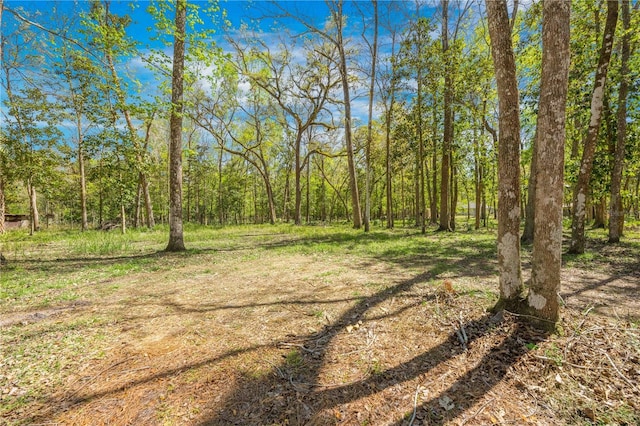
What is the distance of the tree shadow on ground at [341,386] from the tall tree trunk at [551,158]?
56cm

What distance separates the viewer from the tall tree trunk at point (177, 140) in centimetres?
895

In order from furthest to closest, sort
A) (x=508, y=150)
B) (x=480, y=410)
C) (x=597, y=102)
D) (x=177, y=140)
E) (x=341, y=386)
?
(x=177, y=140), (x=597, y=102), (x=508, y=150), (x=341, y=386), (x=480, y=410)

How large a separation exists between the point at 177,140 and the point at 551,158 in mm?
10243

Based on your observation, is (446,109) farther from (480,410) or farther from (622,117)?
(480,410)

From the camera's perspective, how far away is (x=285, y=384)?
8.68 feet

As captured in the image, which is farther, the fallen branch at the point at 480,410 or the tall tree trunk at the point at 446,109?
the tall tree trunk at the point at 446,109

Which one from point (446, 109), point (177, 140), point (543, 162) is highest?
point (446, 109)

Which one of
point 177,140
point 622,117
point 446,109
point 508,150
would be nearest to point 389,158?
point 446,109

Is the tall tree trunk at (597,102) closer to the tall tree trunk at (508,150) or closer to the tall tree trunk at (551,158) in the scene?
the tall tree trunk at (508,150)

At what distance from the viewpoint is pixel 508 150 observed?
362cm

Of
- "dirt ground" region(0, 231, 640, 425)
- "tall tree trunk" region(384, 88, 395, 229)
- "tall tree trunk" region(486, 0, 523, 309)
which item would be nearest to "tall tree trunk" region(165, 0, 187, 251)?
"dirt ground" region(0, 231, 640, 425)

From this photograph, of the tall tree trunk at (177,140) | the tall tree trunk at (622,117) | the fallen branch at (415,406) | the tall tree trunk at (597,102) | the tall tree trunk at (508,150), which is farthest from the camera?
the tall tree trunk at (177,140)

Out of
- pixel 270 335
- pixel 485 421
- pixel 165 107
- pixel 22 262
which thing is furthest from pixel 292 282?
pixel 22 262

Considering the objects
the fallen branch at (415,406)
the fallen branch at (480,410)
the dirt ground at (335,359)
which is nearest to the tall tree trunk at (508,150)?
the dirt ground at (335,359)
